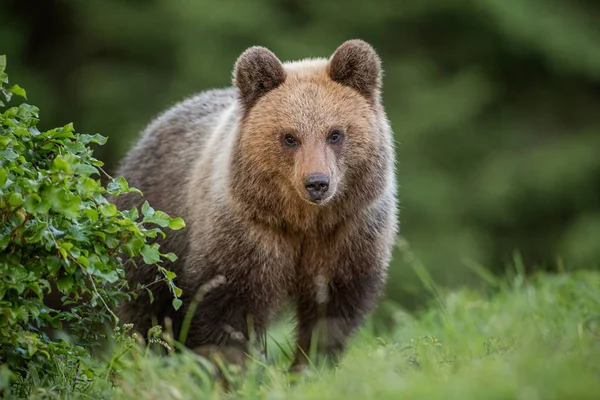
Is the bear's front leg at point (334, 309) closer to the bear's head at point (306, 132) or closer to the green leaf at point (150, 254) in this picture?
the bear's head at point (306, 132)

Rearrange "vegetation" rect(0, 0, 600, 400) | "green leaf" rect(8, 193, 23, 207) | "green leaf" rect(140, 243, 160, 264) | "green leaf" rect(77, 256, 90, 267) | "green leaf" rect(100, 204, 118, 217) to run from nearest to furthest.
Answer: "green leaf" rect(8, 193, 23, 207)
"green leaf" rect(77, 256, 90, 267)
"green leaf" rect(100, 204, 118, 217)
"green leaf" rect(140, 243, 160, 264)
"vegetation" rect(0, 0, 600, 400)

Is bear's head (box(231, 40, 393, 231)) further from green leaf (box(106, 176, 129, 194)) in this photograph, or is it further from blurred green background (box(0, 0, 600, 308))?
blurred green background (box(0, 0, 600, 308))

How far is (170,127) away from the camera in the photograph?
704cm

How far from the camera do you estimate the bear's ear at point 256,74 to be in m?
5.68

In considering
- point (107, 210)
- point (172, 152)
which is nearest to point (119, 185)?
point (107, 210)

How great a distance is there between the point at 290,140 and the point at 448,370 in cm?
178

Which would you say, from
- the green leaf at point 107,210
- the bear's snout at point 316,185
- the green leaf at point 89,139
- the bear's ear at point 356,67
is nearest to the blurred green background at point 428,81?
the bear's ear at point 356,67

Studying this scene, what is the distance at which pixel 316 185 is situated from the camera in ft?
17.3

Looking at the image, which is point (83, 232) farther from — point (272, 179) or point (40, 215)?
point (272, 179)

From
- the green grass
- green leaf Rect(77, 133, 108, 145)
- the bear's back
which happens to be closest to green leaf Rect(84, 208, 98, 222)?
green leaf Rect(77, 133, 108, 145)

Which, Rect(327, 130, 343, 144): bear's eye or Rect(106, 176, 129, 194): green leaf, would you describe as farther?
Rect(327, 130, 343, 144): bear's eye

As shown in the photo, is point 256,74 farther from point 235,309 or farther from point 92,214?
point 92,214

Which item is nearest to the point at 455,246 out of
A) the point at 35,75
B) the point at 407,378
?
the point at 35,75

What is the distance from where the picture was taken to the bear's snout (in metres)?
5.26
